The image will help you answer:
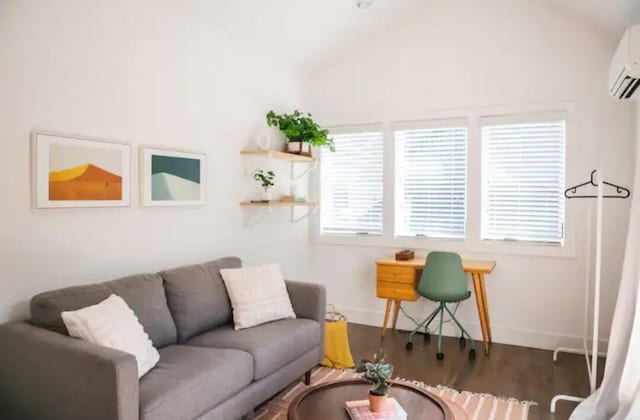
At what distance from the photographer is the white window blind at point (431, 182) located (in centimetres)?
456

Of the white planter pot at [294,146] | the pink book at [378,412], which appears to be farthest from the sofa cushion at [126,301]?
the white planter pot at [294,146]

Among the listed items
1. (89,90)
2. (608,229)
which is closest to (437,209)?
(608,229)

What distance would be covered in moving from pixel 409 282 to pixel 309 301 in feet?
4.21

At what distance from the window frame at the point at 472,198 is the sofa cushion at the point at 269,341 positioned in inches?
74.3

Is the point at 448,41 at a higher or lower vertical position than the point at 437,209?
higher

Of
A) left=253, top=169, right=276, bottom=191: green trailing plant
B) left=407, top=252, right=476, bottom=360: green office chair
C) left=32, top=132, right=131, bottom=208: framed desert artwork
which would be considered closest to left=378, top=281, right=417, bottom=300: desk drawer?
left=407, top=252, right=476, bottom=360: green office chair

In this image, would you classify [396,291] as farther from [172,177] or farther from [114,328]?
[114,328]

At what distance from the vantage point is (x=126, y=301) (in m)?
2.57

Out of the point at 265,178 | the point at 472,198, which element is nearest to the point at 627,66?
the point at 472,198

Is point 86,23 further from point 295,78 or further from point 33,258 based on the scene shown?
point 295,78

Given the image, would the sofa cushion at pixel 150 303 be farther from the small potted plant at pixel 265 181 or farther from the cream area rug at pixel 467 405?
the small potted plant at pixel 265 181

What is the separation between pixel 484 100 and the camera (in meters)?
4.38

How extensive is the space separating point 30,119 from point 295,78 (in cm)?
294

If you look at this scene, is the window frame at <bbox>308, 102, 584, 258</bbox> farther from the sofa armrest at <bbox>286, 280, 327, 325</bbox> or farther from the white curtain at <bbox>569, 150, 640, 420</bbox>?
the sofa armrest at <bbox>286, 280, 327, 325</bbox>
